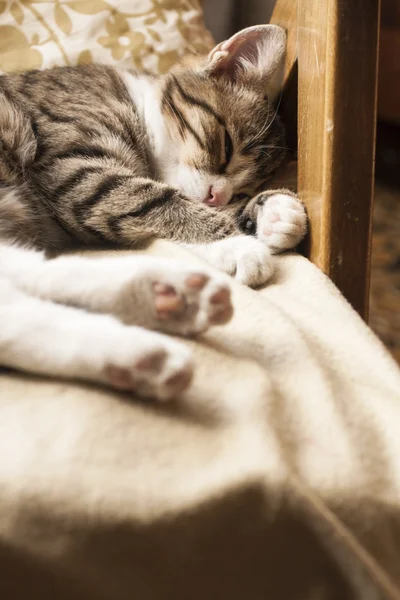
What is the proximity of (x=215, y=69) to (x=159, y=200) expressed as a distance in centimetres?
46

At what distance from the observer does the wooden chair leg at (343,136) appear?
69cm

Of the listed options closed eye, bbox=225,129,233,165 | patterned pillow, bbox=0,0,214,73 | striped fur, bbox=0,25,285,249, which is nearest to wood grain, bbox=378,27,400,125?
patterned pillow, bbox=0,0,214,73

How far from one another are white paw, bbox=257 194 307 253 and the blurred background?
587mm

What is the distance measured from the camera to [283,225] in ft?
2.94

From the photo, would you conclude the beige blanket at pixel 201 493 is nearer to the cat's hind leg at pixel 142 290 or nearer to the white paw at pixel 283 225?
the cat's hind leg at pixel 142 290

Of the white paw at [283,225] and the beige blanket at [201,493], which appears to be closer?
the beige blanket at [201,493]

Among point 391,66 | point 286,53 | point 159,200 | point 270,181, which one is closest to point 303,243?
point 159,200

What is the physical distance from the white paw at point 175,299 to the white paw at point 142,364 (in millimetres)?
62

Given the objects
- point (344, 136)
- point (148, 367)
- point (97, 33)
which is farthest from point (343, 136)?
point (97, 33)

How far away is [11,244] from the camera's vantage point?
0.82 meters

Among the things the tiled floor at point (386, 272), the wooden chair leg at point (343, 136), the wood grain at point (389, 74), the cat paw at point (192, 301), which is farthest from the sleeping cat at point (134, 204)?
the wood grain at point (389, 74)

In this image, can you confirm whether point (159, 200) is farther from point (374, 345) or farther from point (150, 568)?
point (150, 568)

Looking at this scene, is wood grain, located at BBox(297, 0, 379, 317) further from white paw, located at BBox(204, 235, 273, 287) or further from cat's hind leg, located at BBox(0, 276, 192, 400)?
cat's hind leg, located at BBox(0, 276, 192, 400)

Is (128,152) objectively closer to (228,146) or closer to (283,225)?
(228,146)
